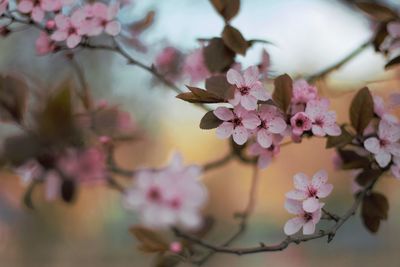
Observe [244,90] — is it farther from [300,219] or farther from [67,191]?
[67,191]

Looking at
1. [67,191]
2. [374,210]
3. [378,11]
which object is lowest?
[67,191]

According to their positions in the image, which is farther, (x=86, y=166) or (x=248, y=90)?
(x=86, y=166)

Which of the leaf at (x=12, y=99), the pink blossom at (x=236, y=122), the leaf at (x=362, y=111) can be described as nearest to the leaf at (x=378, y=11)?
the leaf at (x=362, y=111)

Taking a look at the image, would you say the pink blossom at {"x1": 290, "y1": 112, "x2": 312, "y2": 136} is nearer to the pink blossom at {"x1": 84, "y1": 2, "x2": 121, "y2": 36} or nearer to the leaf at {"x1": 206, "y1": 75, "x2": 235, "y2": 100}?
the leaf at {"x1": 206, "y1": 75, "x2": 235, "y2": 100}

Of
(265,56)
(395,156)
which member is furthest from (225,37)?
(395,156)

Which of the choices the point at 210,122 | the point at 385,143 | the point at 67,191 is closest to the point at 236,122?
the point at 210,122

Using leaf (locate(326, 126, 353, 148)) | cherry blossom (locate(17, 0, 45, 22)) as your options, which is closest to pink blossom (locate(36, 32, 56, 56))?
cherry blossom (locate(17, 0, 45, 22))

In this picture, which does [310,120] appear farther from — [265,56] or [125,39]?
[125,39]
